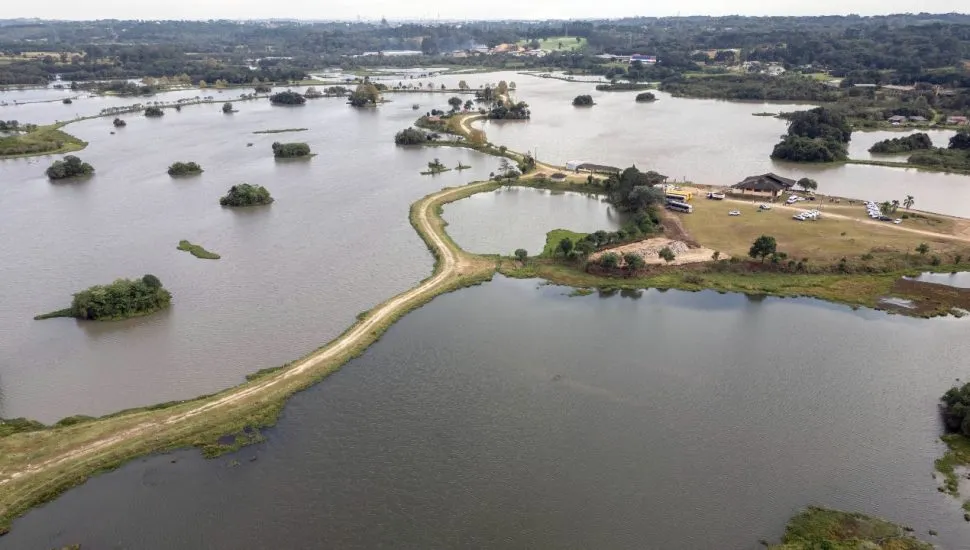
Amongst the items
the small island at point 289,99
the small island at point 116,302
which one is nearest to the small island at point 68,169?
the small island at point 116,302

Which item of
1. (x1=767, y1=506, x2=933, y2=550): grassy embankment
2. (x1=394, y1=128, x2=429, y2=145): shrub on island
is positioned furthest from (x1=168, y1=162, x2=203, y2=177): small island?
(x1=767, y1=506, x2=933, y2=550): grassy embankment

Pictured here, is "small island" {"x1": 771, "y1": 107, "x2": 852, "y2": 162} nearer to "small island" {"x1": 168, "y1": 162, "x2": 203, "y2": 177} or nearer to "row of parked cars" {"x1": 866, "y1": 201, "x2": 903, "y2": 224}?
"row of parked cars" {"x1": 866, "y1": 201, "x2": 903, "y2": 224}

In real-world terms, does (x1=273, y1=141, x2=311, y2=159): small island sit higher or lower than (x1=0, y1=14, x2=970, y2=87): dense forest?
lower

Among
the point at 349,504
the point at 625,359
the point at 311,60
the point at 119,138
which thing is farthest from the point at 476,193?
the point at 311,60

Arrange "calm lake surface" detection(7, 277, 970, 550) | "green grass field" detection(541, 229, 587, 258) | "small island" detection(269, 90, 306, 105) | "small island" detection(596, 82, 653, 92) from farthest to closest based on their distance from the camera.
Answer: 1. "small island" detection(596, 82, 653, 92)
2. "small island" detection(269, 90, 306, 105)
3. "green grass field" detection(541, 229, 587, 258)
4. "calm lake surface" detection(7, 277, 970, 550)

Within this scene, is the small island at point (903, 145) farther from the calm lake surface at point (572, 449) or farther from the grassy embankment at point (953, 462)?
the grassy embankment at point (953, 462)

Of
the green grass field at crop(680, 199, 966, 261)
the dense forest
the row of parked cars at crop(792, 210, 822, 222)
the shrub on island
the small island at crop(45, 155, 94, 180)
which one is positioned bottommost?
the green grass field at crop(680, 199, 966, 261)

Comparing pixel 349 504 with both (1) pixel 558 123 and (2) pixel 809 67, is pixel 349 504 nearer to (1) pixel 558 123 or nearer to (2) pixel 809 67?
(1) pixel 558 123
